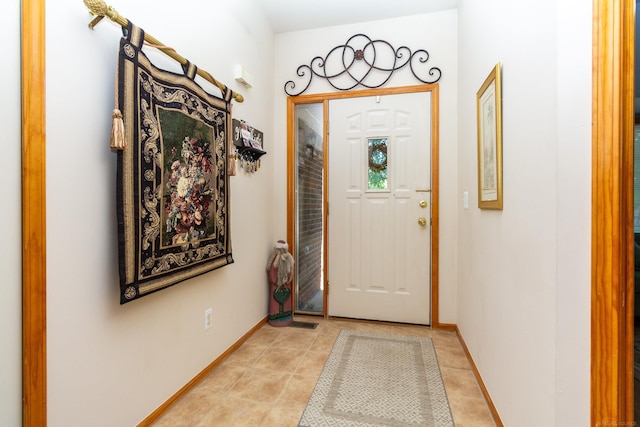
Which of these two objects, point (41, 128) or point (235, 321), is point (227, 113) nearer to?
point (41, 128)

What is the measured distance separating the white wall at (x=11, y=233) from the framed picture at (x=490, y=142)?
5.78 ft

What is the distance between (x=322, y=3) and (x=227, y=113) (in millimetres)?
1284

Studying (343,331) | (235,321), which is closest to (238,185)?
(235,321)

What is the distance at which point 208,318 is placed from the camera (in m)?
1.84

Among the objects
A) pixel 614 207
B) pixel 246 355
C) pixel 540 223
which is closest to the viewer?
pixel 614 207

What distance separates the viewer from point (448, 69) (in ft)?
8.23

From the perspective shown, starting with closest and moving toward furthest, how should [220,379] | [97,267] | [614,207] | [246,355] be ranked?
[614,207]
[97,267]
[220,379]
[246,355]

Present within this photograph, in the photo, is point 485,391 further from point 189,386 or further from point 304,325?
point 189,386

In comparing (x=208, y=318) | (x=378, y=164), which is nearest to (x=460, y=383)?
(x=208, y=318)

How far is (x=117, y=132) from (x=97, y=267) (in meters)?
0.51

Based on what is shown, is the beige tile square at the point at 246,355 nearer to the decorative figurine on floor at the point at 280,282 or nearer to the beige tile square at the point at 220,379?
the beige tile square at the point at 220,379

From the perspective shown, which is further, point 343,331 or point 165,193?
point 343,331

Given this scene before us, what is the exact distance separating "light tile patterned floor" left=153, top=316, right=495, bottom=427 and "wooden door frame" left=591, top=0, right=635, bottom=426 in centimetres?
84

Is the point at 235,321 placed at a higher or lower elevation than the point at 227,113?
lower
